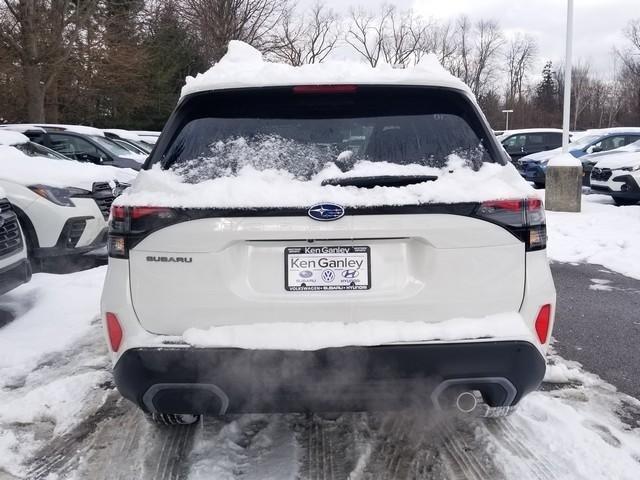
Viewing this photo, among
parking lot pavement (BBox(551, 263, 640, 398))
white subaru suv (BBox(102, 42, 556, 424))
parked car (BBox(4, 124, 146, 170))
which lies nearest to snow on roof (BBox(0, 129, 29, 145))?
parked car (BBox(4, 124, 146, 170))

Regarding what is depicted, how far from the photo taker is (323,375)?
92.9 inches

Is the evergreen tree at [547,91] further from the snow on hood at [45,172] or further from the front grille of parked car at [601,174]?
the snow on hood at [45,172]

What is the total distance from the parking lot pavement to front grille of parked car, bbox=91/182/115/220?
208 inches

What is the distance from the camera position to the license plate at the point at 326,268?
2.38m

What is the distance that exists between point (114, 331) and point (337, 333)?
0.98 meters

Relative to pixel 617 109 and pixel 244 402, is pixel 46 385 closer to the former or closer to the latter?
pixel 244 402

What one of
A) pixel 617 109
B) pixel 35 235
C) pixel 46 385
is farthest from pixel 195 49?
pixel 617 109

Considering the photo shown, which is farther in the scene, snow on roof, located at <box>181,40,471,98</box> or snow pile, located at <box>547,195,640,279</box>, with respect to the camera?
snow pile, located at <box>547,195,640,279</box>

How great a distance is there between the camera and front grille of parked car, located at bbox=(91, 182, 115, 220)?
7.08 meters

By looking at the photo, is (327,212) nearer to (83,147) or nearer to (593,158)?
(83,147)

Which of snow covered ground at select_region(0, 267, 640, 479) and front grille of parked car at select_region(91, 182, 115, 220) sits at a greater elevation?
front grille of parked car at select_region(91, 182, 115, 220)

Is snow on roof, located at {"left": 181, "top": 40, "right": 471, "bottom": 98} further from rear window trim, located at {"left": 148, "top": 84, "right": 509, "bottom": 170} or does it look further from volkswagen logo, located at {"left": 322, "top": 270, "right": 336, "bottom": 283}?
volkswagen logo, located at {"left": 322, "top": 270, "right": 336, "bottom": 283}

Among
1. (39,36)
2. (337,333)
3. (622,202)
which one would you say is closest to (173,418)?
(337,333)

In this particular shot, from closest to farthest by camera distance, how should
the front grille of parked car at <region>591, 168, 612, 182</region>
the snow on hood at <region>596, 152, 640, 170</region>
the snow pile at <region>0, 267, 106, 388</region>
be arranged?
the snow pile at <region>0, 267, 106, 388</region> → the snow on hood at <region>596, 152, 640, 170</region> → the front grille of parked car at <region>591, 168, 612, 182</region>
